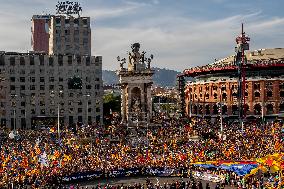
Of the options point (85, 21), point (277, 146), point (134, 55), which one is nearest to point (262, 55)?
point (134, 55)

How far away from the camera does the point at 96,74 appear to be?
125562mm

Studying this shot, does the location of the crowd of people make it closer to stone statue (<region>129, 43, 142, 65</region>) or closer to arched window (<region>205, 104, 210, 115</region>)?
stone statue (<region>129, 43, 142, 65</region>)

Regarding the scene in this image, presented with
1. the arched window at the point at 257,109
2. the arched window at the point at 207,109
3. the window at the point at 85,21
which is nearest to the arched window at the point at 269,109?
the arched window at the point at 257,109

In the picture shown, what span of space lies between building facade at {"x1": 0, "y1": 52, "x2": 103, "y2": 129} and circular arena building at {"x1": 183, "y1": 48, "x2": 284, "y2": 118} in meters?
27.8

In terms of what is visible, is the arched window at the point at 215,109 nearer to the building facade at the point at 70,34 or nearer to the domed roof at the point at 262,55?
the domed roof at the point at 262,55

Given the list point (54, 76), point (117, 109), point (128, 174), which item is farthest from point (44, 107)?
point (128, 174)

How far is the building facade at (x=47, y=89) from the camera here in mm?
118375

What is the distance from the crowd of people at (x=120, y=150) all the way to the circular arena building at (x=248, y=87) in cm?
3652

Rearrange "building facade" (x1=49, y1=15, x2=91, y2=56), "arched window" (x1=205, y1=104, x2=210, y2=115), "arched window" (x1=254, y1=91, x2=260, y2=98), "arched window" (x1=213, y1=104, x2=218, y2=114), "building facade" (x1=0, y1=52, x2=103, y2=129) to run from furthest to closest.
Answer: "building facade" (x1=49, y1=15, x2=91, y2=56) < "arched window" (x1=205, y1=104, x2=210, y2=115) < "arched window" (x1=213, y1=104, x2=218, y2=114) < "arched window" (x1=254, y1=91, x2=260, y2=98) < "building facade" (x1=0, y1=52, x2=103, y2=129)

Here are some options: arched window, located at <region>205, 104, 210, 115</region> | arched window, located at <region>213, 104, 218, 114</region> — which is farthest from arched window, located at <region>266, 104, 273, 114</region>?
arched window, located at <region>205, 104, 210, 115</region>

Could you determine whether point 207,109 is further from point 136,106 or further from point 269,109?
point 136,106

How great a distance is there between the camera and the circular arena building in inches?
4732

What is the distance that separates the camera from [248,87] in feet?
400

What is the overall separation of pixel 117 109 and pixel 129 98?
4828 centimetres
